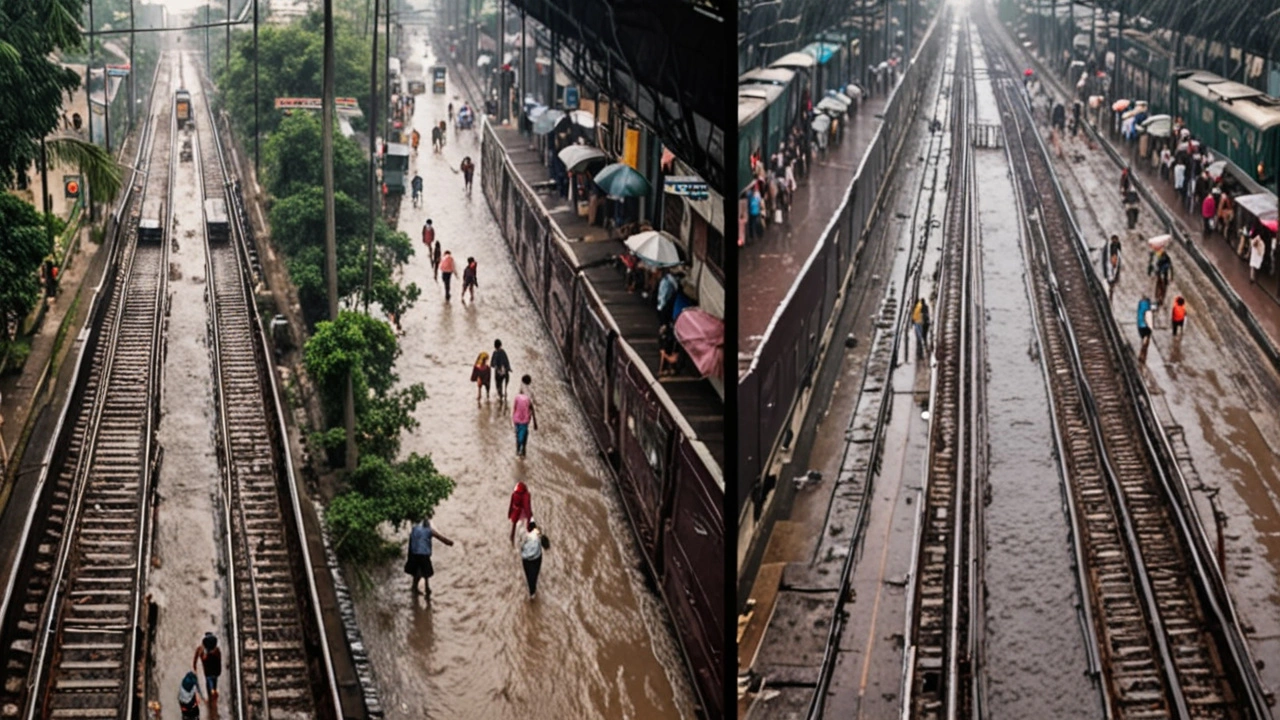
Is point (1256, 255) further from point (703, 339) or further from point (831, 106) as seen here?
point (703, 339)

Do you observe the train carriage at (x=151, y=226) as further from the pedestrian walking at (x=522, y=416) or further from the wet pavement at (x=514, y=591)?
the pedestrian walking at (x=522, y=416)

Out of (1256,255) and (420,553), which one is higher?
(1256,255)

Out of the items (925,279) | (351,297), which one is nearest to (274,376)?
(351,297)

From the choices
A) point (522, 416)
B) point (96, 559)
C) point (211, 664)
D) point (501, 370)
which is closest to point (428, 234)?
point (501, 370)

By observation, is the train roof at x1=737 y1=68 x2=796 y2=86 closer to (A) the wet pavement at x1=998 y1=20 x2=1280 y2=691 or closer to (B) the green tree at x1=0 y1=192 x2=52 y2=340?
(A) the wet pavement at x1=998 y1=20 x2=1280 y2=691

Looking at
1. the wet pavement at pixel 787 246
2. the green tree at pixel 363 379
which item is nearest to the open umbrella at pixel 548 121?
the wet pavement at pixel 787 246
